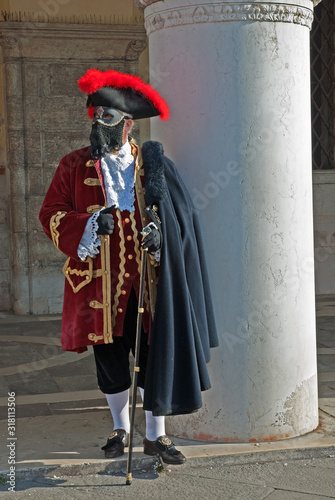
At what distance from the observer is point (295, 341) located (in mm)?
4508

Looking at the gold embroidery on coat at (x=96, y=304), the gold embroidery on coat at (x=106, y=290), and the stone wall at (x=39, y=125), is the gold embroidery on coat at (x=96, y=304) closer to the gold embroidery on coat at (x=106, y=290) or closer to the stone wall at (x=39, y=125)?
the gold embroidery on coat at (x=106, y=290)

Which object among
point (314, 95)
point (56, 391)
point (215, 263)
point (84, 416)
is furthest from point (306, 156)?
point (314, 95)

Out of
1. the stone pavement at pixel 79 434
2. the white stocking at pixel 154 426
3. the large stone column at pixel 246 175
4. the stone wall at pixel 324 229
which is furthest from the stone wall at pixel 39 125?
the white stocking at pixel 154 426

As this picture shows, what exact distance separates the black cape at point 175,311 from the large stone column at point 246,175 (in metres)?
0.34

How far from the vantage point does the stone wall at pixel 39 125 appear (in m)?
8.70

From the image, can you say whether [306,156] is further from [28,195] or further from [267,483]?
[28,195]

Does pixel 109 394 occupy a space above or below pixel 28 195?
below

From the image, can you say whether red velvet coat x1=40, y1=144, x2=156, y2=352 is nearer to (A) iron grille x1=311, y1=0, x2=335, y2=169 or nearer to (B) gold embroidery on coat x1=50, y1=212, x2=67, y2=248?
(B) gold embroidery on coat x1=50, y1=212, x2=67, y2=248

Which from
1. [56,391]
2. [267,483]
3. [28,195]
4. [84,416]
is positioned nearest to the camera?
[267,483]

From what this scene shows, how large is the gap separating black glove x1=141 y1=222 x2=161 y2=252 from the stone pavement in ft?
3.65

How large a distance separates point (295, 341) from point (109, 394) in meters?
1.08

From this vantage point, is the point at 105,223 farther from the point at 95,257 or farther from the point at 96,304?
the point at 96,304

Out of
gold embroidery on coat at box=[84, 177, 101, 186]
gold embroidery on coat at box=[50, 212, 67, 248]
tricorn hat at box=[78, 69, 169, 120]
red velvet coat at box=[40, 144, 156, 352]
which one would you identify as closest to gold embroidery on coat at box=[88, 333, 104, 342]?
A: red velvet coat at box=[40, 144, 156, 352]

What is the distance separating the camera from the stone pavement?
4090 mm
